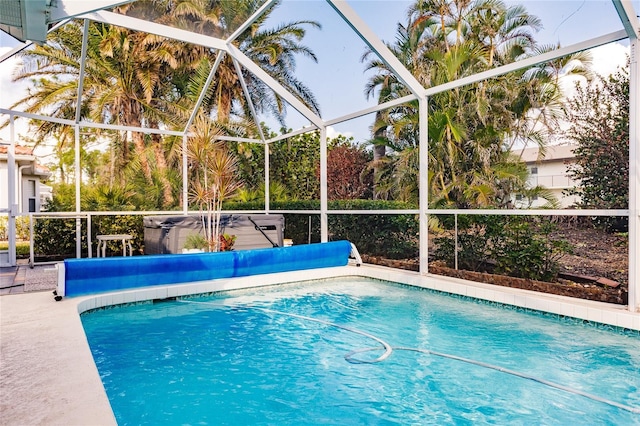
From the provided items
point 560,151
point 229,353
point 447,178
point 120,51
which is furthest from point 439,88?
point 120,51

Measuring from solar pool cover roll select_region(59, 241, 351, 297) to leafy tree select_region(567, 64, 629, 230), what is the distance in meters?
3.93

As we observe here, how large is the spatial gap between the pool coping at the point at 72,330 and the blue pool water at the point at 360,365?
7.9 inches

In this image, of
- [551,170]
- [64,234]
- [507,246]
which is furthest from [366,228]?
[64,234]

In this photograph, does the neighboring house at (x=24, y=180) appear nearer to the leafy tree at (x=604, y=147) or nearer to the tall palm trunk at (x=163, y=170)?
the tall palm trunk at (x=163, y=170)

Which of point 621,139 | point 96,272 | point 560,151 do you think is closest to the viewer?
point 96,272

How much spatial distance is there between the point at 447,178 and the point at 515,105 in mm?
2425

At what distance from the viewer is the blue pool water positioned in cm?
312

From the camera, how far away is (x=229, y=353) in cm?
429

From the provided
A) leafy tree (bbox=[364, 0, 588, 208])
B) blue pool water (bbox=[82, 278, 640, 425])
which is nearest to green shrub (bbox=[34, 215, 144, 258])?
blue pool water (bbox=[82, 278, 640, 425])

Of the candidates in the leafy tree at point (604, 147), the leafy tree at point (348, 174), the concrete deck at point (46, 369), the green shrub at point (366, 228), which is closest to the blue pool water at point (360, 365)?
the concrete deck at point (46, 369)

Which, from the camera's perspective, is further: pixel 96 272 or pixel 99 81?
pixel 99 81

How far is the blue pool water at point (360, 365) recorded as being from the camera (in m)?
3.12

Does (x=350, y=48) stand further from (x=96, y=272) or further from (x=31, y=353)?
(x=31, y=353)

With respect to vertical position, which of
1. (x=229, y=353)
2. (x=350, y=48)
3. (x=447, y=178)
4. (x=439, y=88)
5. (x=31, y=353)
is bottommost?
(x=229, y=353)
